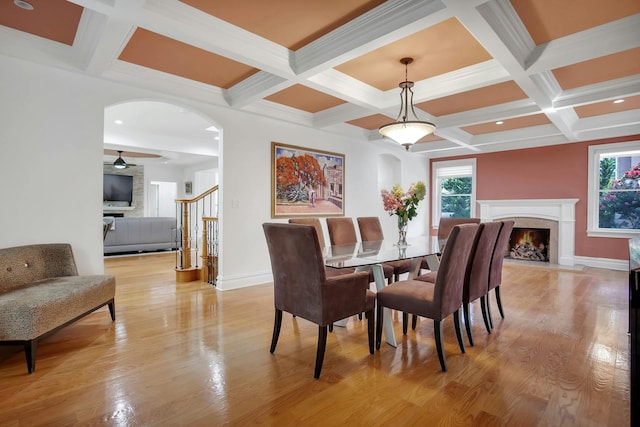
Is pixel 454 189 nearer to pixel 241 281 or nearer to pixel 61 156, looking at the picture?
pixel 241 281

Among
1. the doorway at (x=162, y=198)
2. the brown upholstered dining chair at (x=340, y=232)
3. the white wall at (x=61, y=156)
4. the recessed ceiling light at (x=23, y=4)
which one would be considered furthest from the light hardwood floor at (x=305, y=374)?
the doorway at (x=162, y=198)

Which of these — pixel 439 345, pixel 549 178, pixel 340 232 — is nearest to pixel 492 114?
pixel 549 178

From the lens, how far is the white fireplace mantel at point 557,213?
605 centimetres

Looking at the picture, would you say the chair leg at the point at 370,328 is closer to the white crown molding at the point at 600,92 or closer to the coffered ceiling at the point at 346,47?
the coffered ceiling at the point at 346,47

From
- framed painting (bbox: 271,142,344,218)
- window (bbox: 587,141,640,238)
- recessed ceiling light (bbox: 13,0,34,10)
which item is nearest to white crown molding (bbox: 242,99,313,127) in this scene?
framed painting (bbox: 271,142,344,218)

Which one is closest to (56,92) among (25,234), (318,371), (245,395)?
(25,234)

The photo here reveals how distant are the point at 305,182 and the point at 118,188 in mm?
7781

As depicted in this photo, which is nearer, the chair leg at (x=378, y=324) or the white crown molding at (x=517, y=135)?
the chair leg at (x=378, y=324)

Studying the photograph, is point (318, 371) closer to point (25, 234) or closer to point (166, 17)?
point (166, 17)

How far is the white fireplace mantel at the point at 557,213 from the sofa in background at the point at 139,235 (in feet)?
23.1

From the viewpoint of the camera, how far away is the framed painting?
15.6ft

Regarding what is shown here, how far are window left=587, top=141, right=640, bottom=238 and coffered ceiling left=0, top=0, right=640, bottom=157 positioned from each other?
72.2 inches

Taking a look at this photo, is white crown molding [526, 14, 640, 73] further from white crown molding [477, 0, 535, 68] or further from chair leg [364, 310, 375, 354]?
chair leg [364, 310, 375, 354]

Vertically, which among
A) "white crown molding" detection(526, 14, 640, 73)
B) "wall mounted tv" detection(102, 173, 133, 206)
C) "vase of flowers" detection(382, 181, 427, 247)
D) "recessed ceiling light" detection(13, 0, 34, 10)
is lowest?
"vase of flowers" detection(382, 181, 427, 247)
